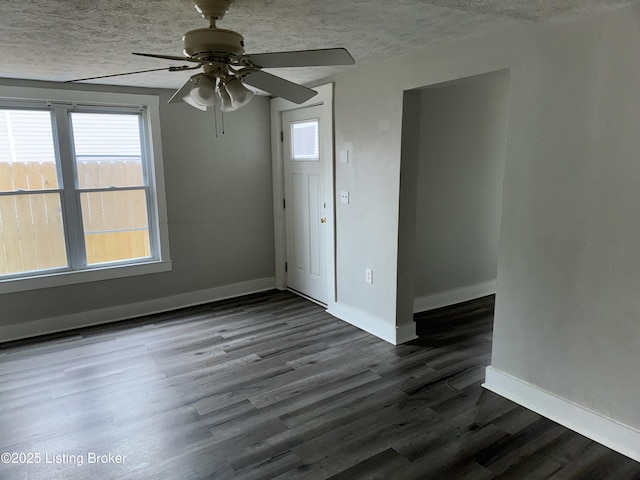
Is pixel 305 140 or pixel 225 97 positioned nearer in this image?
pixel 225 97

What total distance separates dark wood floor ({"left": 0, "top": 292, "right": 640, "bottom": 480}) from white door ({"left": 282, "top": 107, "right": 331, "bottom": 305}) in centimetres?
89

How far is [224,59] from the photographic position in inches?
72.5

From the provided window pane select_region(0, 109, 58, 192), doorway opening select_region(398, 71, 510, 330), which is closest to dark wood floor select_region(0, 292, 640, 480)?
doorway opening select_region(398, 71, 510, 330)

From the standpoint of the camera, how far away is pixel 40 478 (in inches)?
80.9

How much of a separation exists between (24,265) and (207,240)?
1.65 m

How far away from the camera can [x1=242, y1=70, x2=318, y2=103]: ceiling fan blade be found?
6.75 feet

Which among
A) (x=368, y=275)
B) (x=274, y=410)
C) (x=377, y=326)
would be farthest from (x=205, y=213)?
(x=274, y=410)

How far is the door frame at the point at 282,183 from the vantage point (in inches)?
153

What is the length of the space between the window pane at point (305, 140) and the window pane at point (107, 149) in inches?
61.0

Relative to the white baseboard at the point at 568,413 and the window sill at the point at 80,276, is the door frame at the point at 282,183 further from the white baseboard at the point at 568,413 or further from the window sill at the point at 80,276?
the white baseboard at the point at 568,413

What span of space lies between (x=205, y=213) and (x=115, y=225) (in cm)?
88

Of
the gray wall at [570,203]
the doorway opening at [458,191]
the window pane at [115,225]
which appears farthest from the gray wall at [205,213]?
the gray wall at [570,203]

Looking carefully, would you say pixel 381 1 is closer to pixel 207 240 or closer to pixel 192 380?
pixel 192 380

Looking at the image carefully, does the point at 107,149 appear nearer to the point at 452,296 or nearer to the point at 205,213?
the point at 205,213
